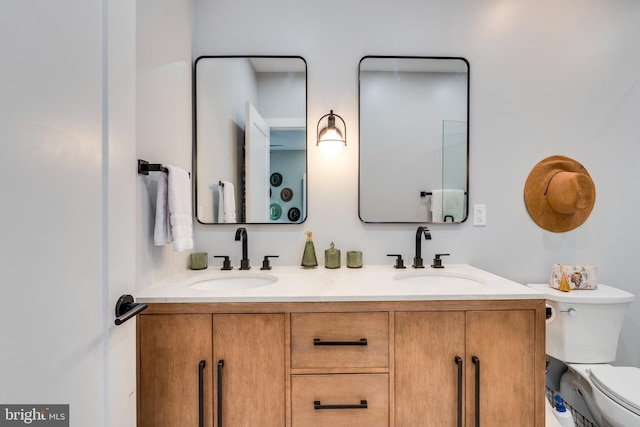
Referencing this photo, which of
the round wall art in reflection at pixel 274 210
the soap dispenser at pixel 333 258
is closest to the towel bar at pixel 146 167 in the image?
the round wall art in reflection at pixel 274 210

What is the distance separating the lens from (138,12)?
1.14m

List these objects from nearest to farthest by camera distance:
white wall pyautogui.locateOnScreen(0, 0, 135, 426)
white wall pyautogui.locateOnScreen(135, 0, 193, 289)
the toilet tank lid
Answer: white wall pyautogui.locateOnScreen(0, 0, 135, 426) < white wall pyautogui.locateOnScreen(135, 0, 193, 289) < the toilet tank lid

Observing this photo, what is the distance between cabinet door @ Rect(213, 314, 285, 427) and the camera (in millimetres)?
1093

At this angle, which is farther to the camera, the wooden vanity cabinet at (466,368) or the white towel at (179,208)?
the white towel at (179,208)

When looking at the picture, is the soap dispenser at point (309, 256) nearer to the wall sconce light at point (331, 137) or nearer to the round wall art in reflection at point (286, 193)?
the round wall art in reflection at point (286, 193)

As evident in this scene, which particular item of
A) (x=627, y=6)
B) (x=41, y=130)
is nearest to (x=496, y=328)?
(x=41, y=130)

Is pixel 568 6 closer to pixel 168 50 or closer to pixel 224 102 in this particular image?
pixel 224 102

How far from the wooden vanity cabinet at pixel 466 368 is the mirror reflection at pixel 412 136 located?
2.22 feet

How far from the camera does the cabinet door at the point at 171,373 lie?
3.56 ft

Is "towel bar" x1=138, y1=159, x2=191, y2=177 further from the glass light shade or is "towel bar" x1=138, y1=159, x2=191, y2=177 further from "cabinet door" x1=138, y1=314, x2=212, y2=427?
the glass light shade

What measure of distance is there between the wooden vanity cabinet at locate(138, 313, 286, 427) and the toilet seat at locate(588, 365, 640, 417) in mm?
1404

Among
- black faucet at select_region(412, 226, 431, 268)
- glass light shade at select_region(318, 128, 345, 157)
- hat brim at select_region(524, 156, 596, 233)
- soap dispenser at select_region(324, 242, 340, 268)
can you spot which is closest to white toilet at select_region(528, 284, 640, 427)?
hat brim at select_region(524, 156, 596, 233)

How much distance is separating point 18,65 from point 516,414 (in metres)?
1.76

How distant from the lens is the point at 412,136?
167 cm
